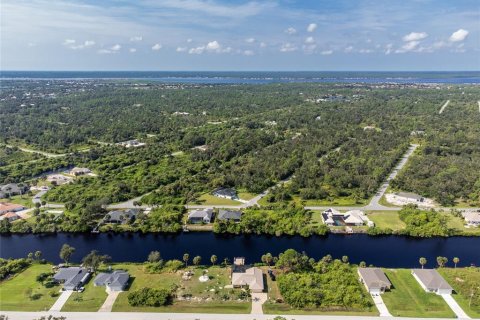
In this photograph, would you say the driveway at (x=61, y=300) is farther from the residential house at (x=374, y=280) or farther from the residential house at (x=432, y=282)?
the residential house at (x=432, y=282)

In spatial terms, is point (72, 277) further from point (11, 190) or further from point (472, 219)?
point (472, 219)

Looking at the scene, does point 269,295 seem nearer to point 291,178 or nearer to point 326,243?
point 326,243

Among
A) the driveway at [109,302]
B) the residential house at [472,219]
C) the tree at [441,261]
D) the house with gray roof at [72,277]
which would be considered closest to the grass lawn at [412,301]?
the tree at [441,261]

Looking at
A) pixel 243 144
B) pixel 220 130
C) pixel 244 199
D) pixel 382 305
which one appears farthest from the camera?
pixel 220 130

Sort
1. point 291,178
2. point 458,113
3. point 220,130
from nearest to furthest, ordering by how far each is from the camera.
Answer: point 291,178 → point 220,130 → point 458,113

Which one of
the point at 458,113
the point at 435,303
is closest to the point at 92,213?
the point at 435,303

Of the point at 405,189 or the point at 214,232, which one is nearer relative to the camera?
the point at 214,232

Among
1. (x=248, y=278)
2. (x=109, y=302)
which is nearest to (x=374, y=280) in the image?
(x=248, y=278)
